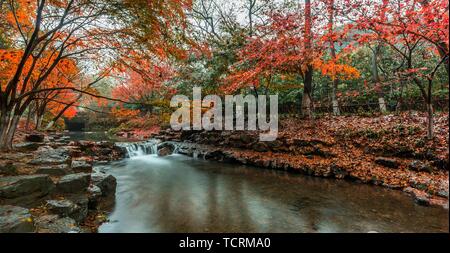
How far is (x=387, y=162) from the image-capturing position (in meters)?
8.32

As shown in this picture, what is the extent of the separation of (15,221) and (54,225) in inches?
26.8

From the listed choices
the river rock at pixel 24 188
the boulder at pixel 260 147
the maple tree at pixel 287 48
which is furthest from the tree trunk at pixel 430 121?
the river rock at pixel 24 188

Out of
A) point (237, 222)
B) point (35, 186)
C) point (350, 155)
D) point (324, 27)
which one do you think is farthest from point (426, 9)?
point (35, 186)

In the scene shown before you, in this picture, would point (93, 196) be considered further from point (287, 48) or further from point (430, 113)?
point (430, 113)

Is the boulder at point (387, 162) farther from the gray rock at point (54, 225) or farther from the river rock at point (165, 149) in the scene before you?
the river rock at point (165, 149)

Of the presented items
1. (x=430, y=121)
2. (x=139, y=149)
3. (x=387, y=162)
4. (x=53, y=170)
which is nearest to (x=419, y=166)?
(x=387, y=162)

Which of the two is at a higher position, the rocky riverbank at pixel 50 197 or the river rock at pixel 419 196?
the rocky riverbank at pixel 50 197

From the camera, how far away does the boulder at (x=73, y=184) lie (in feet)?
17.0

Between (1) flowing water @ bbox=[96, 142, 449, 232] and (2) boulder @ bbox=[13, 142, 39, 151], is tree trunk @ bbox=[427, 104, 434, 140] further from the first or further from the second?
(2) boulder @ bbox=[13, 142, 39, 151]

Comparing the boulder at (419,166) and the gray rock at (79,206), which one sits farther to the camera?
the boulder at (419,166)

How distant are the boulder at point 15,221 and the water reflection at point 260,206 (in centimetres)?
179

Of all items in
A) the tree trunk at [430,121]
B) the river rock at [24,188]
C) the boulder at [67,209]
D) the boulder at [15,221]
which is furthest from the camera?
the tree trunk at [430,121]

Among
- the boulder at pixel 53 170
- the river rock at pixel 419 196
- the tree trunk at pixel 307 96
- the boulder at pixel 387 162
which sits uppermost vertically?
the tree trunk at pixel 307 96

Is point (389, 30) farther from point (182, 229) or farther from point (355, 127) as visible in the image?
point (182, 229)
